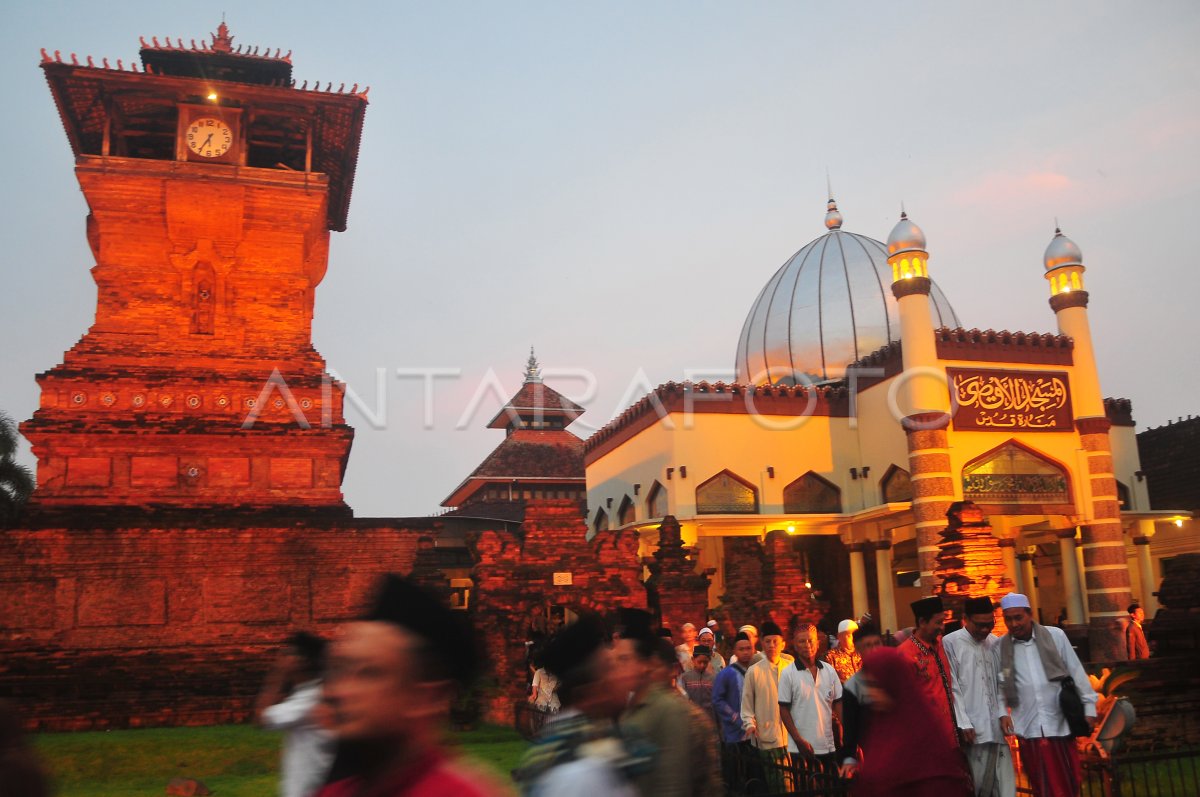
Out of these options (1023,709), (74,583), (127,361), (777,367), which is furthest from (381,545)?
(777,367)

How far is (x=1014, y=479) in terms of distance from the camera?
23.6 metres

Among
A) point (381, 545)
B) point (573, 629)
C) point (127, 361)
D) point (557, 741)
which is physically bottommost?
point (557, 741)

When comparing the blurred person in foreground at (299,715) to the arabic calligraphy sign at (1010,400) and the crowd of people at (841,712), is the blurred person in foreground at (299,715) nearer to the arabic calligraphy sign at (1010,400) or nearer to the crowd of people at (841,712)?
Answer: the crowd of people at (841,712)

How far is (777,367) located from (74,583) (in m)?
20.9

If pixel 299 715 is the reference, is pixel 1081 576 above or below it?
above

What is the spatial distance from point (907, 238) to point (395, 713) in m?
23.9

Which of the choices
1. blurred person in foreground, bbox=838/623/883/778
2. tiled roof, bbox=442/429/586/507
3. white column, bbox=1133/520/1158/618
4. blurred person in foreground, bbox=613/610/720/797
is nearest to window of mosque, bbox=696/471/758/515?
white column, bbox=1133/520/1158/618

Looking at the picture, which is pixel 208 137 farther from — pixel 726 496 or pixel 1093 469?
pixel 1093 469

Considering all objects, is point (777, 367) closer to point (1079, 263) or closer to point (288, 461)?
point (1079, 263)

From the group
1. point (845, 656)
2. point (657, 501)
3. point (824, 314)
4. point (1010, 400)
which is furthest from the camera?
point (824, 314)

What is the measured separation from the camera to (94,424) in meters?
17.1

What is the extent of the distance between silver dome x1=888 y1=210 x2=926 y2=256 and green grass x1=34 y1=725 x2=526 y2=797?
1651 cm

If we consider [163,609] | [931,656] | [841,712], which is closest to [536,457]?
[163,609]

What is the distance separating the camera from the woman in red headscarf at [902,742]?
3.89 m
